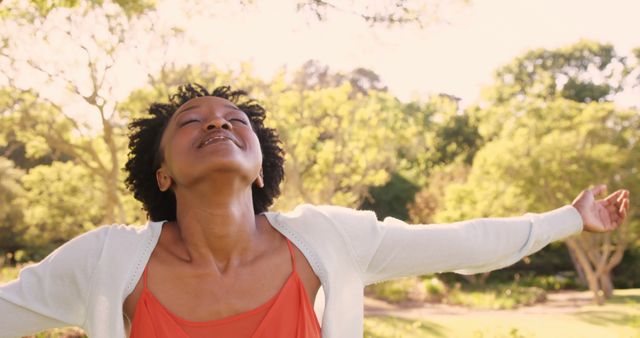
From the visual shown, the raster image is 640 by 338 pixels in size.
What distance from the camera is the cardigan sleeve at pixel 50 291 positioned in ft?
5.37

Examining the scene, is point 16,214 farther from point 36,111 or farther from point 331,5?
point 331,5

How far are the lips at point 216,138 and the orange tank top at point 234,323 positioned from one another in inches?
14.3

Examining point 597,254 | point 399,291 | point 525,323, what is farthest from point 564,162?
point 399,291

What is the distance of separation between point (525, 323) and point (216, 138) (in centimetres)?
1050

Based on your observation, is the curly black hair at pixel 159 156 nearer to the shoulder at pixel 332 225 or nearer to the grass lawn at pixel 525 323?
the shoulder at pixel 332 225

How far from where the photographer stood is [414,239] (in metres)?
1.81

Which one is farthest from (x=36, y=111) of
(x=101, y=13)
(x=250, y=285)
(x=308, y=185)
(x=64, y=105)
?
(x=250, y=285)

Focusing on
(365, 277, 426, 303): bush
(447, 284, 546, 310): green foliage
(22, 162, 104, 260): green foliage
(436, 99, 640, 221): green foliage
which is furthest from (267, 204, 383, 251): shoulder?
(447, 284, 546, 310): green foliage

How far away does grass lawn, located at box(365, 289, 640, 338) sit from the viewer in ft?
31.9

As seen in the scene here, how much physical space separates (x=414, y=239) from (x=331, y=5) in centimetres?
266

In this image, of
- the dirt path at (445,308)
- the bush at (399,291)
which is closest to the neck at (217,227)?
the dirt path at (445,308)

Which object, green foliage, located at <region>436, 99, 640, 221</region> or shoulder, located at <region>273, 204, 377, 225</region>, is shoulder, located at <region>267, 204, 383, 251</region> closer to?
shoulder, located at <region>273, 204, 377, 225</region>

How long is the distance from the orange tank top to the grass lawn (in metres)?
6.34

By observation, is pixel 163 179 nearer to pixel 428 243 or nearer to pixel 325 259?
pixel 325 259
